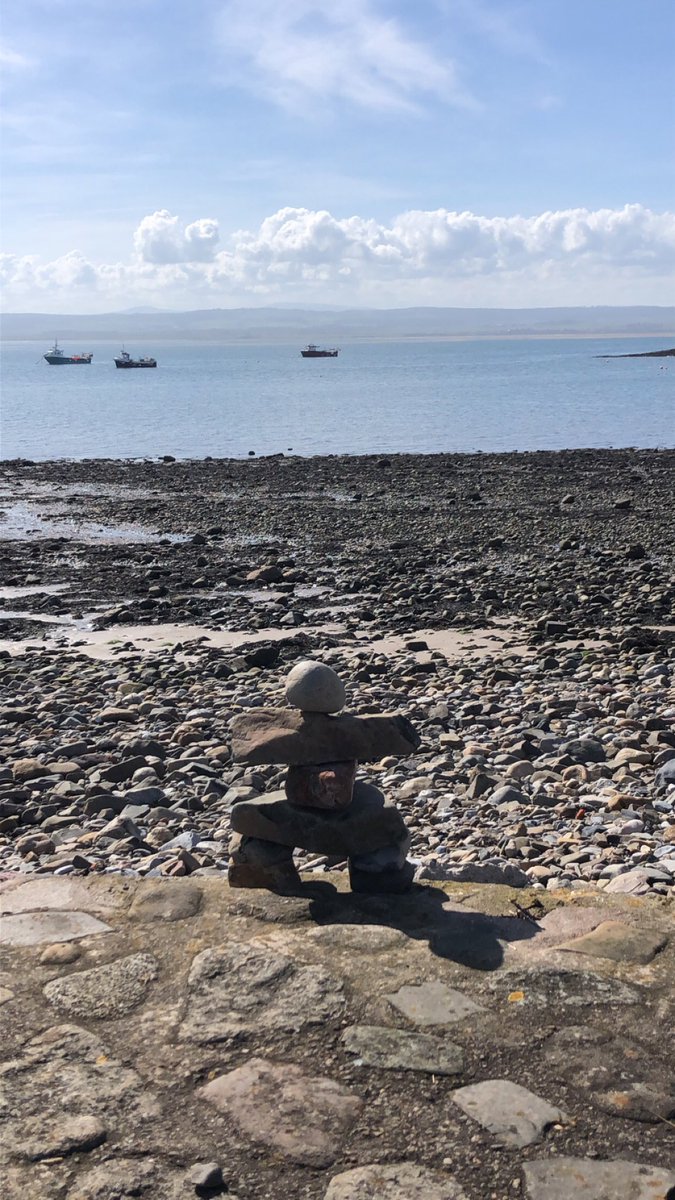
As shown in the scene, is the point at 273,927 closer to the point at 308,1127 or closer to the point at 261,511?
the point at 308,1127

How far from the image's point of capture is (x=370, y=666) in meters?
13.1

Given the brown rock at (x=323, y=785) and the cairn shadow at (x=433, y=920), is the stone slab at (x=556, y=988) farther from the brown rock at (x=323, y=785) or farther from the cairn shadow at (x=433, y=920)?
the brown rock at (x=323, y=785)

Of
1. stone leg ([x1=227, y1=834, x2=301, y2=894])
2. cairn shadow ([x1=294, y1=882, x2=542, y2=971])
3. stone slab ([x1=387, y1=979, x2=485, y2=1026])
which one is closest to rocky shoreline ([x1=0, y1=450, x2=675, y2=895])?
stone leg ([x1=227, y1=834, x2=301, y2=894])

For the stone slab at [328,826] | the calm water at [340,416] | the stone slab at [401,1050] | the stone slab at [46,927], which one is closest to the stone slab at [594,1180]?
the stone slab at [401,1050]

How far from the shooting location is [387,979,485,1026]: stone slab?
462cm

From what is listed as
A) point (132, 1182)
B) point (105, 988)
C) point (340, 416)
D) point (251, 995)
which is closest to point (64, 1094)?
point (132, 1182)

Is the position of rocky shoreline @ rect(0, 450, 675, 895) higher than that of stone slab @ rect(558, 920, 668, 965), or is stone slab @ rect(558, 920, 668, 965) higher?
stone slab @ rect(558, 920, 668, 965)

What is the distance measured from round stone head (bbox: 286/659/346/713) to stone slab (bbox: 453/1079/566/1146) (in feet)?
7.28

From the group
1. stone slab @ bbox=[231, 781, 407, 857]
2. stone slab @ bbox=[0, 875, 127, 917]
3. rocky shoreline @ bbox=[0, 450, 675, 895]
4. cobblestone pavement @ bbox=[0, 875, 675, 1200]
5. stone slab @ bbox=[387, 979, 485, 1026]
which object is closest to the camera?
cobblestone pavement @ bbox=[0, 875, 675, 1200]

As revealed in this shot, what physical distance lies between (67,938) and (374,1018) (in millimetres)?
1564

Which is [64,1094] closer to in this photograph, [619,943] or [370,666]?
[619,943]

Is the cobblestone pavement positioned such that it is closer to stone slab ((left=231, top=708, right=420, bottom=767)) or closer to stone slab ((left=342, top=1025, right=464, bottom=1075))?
stone slab ((left=342, top=1025, right=464, bottom=1075))

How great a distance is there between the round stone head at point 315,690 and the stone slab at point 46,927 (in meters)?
1.42

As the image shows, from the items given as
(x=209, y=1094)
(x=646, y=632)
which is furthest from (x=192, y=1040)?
(x=646, y=632)
